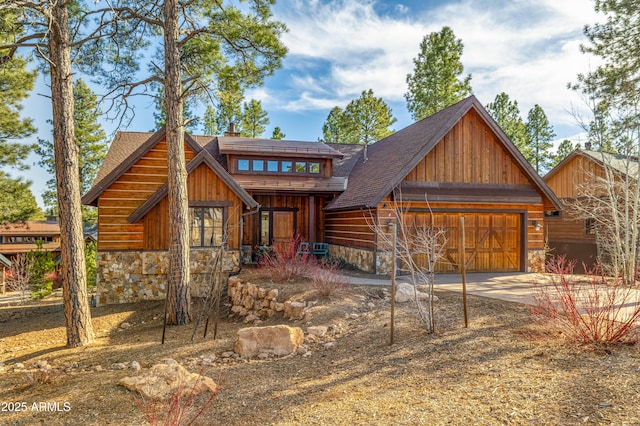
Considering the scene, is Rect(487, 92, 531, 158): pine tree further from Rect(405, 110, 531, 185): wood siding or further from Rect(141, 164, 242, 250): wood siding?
Rect(141, 164, 242, 250): wood siding

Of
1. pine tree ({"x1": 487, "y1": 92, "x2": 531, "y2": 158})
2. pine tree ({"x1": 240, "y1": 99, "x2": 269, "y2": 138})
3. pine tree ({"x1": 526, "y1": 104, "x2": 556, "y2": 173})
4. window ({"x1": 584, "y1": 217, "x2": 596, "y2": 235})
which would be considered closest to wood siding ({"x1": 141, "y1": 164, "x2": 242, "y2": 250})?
pine tree ({"x1": 240, "y1": 99, "x2": 269, "y2": 138})

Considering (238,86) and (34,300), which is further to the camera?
(34,300)

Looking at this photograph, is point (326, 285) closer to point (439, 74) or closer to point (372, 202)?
point (372, 202)

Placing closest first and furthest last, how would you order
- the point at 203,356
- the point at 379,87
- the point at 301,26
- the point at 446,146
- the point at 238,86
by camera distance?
the point at 203,356 < the point at 238,86 < the point at 301,26 < the point at 446,146 < the point at 379,87

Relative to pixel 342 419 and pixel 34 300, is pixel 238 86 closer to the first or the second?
pixel 342 419

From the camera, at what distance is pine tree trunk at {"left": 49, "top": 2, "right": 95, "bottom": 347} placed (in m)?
7.48

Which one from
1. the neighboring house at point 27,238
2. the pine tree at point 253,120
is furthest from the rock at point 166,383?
the neighboring house at point 27,238

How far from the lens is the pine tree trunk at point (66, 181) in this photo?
7.48m

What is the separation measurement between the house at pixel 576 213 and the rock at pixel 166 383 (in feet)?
66.0

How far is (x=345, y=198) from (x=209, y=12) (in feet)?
25.7

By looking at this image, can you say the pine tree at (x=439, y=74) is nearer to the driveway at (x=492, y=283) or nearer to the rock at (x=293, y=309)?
the driveway at (x=492, y=283)

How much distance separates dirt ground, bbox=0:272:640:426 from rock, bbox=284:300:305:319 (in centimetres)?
66


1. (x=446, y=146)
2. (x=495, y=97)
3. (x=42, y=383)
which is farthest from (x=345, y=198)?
(x=495, y=97)

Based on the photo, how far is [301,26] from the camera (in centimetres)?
1209
